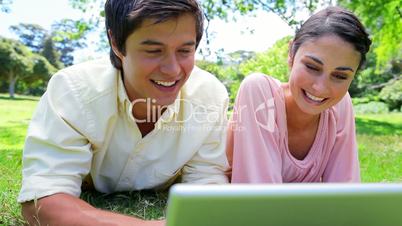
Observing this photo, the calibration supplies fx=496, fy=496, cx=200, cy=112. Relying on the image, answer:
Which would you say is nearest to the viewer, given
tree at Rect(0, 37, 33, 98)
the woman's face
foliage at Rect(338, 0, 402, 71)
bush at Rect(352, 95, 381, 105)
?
the woman's face

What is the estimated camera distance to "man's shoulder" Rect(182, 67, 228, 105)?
2305mm

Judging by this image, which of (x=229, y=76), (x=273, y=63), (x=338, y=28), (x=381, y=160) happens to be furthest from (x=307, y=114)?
(x=273, y=63)

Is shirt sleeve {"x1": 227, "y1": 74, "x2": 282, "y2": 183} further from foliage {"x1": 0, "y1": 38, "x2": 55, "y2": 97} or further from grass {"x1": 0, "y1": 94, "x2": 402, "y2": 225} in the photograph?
foliage {"x1": 0, "y1": 38, "x2": 55, "y2": 97}

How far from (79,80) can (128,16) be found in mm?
374

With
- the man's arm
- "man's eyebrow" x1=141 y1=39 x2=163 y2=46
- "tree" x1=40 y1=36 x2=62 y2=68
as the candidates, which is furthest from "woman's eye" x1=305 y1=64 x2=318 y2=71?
"tree" x1=40 y1=36 x2=62 y2=68

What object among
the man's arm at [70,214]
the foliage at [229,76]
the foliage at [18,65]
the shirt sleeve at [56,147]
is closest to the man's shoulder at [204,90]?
the shirt sleeve at [56,147]

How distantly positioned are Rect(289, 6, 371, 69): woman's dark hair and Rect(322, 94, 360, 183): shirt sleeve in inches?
12.0

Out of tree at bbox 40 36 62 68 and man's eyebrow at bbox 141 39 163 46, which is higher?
man's eyebrow at bbox 141 39 163 46

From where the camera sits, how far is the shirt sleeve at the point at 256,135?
6.80 feet

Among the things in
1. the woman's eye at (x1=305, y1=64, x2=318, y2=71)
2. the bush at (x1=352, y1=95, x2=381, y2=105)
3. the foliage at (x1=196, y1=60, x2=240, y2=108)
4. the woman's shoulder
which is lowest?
the bush at (x1=352, y1=95, x2=381, y2=105)

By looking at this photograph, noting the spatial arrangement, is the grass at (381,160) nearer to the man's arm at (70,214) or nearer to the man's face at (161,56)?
the man's face at (161,56)

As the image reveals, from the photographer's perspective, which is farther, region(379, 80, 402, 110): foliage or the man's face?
region(379, 80, 402, 110): foliage

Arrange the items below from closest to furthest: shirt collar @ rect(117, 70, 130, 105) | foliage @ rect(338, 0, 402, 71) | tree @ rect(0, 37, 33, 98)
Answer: shirt collar @ rect(117, 70, 130, 105), foliage @ rect(338, 0, 402, 71), tree @ rect(0, 37, 33, 98)

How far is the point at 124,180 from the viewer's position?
7.78 ft
